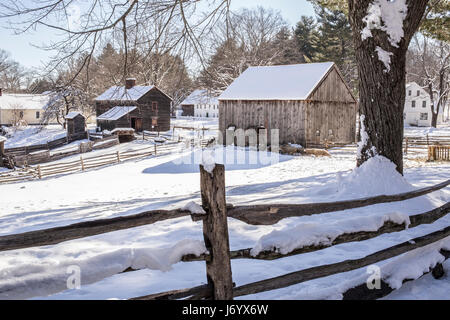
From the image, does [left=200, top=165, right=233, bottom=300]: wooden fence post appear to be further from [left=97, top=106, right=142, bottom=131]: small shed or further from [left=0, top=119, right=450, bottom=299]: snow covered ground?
[left=97, top=106, right=142, bottom=131]: small shed

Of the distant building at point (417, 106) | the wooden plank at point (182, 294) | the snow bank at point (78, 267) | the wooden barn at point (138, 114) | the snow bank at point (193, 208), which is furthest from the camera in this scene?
the distant building at point (417, 106)

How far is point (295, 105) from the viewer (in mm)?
25641

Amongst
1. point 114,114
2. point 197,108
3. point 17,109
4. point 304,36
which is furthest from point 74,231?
point 197,108

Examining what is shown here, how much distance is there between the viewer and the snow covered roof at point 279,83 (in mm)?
26031

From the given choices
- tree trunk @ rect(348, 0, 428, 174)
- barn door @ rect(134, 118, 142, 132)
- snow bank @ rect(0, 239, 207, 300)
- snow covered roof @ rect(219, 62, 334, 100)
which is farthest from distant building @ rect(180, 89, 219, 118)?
snow bank @ rect(0, 239, 207, 300)

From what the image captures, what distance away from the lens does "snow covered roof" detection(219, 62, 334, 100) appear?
26.0 metres

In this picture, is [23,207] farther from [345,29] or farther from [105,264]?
[345,29]

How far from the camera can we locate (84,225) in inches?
116

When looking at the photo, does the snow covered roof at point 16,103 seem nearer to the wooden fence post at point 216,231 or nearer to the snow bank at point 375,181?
the snow bank at point 375,181

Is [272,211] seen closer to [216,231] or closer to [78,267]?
[216,231]

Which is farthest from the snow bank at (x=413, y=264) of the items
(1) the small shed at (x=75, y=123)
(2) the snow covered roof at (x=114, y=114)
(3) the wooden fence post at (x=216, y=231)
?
(1) the small shed at (x=75, y=123)

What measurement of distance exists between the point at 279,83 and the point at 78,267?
2585 cm

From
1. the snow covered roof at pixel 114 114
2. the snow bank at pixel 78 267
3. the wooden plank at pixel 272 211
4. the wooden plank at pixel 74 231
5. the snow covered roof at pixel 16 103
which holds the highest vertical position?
the snow covered roof at pixel 16 103

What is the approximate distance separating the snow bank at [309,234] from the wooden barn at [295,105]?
21.4 meters
